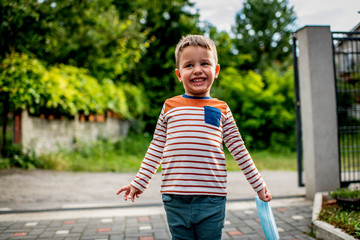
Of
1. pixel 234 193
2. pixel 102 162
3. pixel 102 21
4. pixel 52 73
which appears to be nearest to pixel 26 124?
pixel 52 73

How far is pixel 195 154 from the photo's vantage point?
69.9 inches

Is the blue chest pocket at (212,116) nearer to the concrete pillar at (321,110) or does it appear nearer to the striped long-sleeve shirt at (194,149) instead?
the striped long-sleeve shirt at (194,149)

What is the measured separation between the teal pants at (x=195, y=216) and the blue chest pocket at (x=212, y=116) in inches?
17.0

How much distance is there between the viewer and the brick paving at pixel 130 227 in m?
3.16

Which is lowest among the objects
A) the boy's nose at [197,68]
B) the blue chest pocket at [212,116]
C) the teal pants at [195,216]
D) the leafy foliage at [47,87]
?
the teal pants at [195,216]

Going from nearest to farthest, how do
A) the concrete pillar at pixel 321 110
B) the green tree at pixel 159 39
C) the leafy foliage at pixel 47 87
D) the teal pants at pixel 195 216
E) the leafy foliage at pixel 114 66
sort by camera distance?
the teal pants at pixel 195 216 → the concrete pillar at pixel 321 110 → the leafy foliage at pixel 47 87 → the leafy foliage at pixel 114 66 → the green tree at pixel 159 39

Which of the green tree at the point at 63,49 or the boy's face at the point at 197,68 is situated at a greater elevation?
the green tree at the point at 63,49

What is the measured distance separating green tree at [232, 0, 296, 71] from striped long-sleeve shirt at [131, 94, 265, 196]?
2488cm

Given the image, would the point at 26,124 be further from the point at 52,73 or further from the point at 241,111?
the point at 241,111

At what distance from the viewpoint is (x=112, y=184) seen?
5.97 m

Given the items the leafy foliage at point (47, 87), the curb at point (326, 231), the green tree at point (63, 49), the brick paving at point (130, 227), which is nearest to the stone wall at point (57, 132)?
the leafy foliage at point (47, 87)

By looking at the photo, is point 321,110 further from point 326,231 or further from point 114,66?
point 114,66

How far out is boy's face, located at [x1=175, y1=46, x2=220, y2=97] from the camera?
1819 mm

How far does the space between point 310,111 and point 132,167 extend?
500 centimetres
